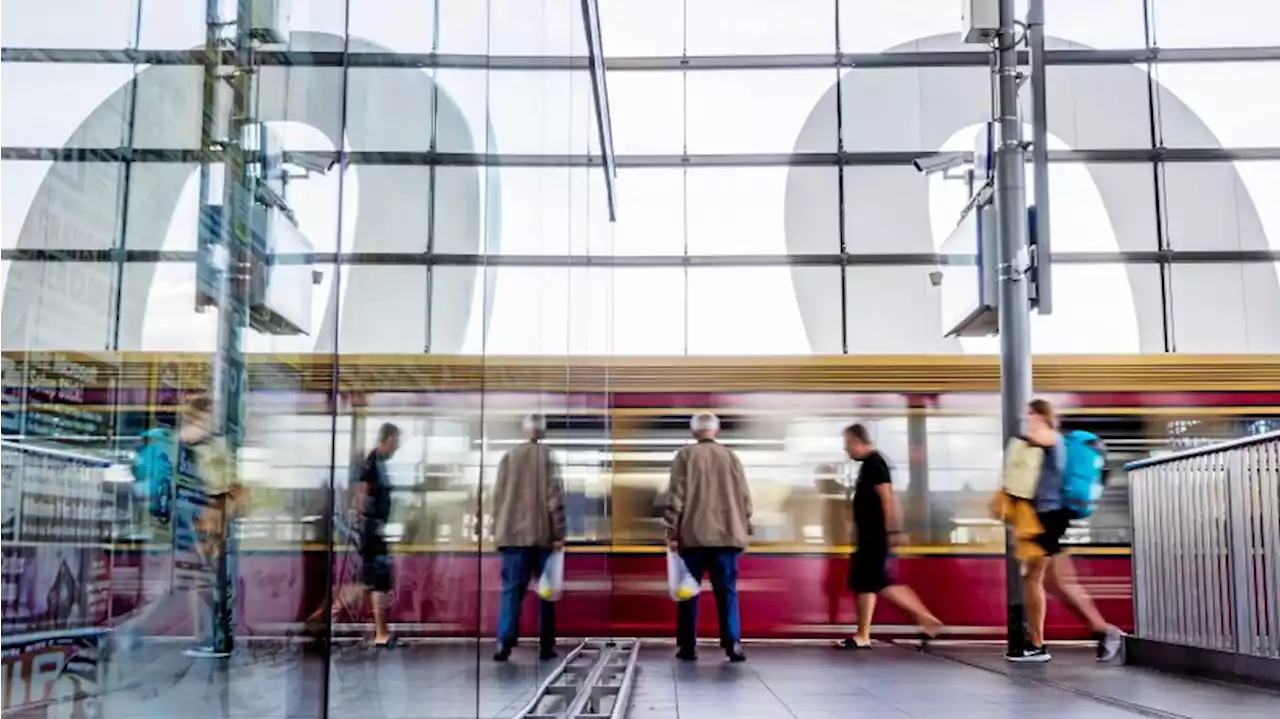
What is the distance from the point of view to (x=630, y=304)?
15883 millimetres

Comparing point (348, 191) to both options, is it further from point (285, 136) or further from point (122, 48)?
point (122, 48)

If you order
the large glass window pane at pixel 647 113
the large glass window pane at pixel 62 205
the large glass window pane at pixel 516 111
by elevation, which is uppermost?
the large glass window pane at pixel 647 113

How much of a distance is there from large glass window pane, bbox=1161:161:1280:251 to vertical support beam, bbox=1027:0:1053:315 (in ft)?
27.4

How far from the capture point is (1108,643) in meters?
8.09

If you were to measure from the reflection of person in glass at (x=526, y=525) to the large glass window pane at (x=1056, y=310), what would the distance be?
11.7 metres

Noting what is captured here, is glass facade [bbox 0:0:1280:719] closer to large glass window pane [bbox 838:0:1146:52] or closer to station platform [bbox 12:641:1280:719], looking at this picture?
station platform [bbox 12:641:1280:719]

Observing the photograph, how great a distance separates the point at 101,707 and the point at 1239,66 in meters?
17.3

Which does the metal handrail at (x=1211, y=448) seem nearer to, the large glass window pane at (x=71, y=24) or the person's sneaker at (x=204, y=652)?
the person's sneaker at (x=204, y=652)

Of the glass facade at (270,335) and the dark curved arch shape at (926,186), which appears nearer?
the glass facade at (270,335)

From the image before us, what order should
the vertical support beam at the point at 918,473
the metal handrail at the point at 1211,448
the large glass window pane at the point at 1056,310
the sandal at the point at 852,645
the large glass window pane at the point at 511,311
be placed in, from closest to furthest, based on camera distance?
1. the large glass window pane at the point at 511,311
2. the metal handrail at the point at 1211,448
3. the sandal at the point at 852,645
4. the vertical support beam at the point at 918,473
5. the large glass window pane at the point at 1056,310

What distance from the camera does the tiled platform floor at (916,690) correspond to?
546cm

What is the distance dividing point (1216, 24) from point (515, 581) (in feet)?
52.4

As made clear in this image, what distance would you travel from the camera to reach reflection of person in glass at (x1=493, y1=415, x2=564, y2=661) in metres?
3.17

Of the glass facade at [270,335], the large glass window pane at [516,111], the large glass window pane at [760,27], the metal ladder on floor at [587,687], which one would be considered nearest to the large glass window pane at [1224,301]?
the large glass window pane at [760,27]
